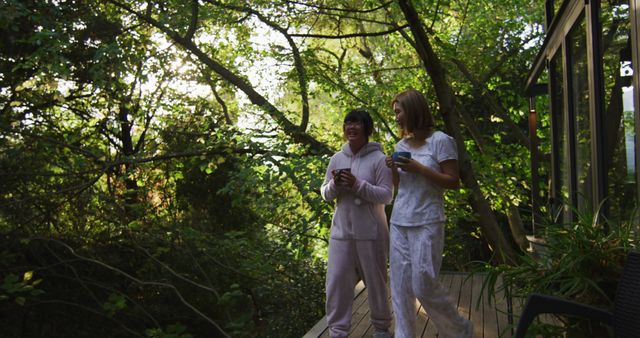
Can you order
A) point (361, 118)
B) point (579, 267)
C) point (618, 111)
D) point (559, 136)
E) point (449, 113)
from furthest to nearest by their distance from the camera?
point (449, 113) < point (559, 136) < point (361, 118) < point (618, 111) < point (579, 267)

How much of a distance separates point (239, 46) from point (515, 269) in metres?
8.57

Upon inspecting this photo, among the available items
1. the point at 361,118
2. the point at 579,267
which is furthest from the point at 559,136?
the point at 579,267

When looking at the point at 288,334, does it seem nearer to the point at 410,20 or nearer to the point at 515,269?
the point at 410,20

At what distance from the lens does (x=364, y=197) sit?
388 cm

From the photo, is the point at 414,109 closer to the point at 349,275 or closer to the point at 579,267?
the point at 349,275

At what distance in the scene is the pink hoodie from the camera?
3893 millimetres

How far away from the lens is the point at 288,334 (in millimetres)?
6996

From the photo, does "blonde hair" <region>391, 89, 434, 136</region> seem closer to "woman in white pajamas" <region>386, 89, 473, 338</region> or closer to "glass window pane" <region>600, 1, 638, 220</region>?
"woman in white pajamas" <region>386, 89, 473, 338</region>

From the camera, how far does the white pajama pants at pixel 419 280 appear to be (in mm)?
3416

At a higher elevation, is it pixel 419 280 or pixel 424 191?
pixel 424 191

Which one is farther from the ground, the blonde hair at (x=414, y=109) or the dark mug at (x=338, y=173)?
the blonde hair at (x=414, y=109)

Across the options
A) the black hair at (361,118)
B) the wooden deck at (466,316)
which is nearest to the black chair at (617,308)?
the wooden deck at (466,316)

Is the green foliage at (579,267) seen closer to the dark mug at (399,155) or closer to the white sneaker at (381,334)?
the dark mug at (399,155)

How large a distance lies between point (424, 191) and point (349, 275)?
2.68ft
